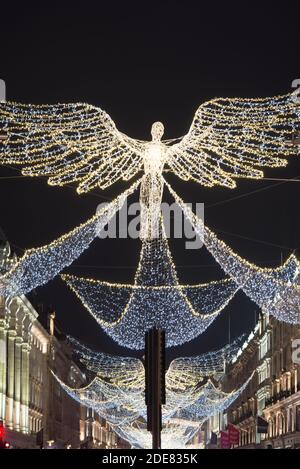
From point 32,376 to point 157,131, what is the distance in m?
64.6

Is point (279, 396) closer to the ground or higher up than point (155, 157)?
higher up

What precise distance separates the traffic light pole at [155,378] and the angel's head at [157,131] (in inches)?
244

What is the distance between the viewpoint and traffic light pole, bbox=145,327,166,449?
13.7 m

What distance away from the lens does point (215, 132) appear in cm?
1814

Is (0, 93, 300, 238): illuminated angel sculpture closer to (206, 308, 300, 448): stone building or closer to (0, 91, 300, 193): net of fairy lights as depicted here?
(0, 91, 300, 193): net of fairy lights

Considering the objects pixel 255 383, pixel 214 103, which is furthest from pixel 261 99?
pixel 255 383

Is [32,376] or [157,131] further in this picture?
[32,376]

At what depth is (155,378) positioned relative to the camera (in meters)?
13.8

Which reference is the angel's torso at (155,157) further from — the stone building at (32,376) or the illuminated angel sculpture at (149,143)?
the stone building at (32,376)

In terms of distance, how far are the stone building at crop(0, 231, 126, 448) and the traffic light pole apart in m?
35.8

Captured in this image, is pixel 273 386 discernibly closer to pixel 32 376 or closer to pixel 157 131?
pixel 32 376

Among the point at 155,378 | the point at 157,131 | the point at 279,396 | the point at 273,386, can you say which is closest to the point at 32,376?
Result: the point at 273,386

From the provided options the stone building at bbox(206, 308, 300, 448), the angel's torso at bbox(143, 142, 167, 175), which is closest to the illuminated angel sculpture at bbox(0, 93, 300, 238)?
the angel's torso at bbox(143, 142, 167, 175)

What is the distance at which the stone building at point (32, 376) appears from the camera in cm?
6425
